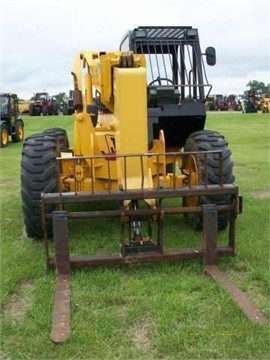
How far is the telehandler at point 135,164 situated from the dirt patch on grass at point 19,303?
Result: 241 millimetres

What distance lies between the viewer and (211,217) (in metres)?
4.75

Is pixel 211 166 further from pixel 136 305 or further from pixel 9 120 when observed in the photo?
pixel 9 120

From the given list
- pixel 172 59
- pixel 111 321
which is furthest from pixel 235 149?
pixel 111 321

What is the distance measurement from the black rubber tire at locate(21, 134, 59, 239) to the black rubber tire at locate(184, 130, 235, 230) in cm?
148

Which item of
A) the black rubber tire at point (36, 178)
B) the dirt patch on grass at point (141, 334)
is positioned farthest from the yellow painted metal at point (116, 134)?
the dirt patch on grass at point (141, 334)

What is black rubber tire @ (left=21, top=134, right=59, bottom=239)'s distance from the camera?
548 cm

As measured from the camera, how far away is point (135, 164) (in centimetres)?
492

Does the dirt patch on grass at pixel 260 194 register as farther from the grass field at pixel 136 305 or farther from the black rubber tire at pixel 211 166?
the black rubber tire at pixel 211 166

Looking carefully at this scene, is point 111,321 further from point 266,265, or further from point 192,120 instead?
point 192,120

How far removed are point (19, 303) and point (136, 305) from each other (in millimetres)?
915

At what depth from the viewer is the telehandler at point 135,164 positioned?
4.67m

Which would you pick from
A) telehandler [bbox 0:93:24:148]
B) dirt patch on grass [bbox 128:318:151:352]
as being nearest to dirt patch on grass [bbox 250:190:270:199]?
dirt patch on grass [bbox 128:318:151:352]

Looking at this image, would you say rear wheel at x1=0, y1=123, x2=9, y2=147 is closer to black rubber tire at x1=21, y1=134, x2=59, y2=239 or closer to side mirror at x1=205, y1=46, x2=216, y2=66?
side mirror at x1=205, y1=46, x2=216, y2=66

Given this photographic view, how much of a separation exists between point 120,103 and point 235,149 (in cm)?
1119
